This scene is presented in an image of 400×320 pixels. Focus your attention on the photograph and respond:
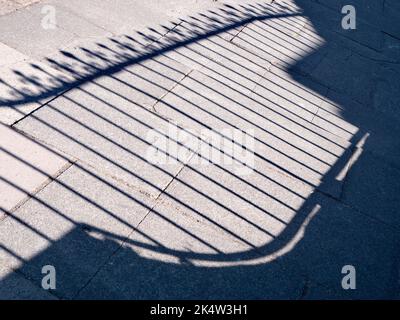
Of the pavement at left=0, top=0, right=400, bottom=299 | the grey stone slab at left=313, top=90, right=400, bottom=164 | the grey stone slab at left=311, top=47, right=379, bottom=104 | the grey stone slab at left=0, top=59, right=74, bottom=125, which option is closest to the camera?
the pavement at left=0, top=0, right=400, bottom=299

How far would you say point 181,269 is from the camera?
11.9 feet

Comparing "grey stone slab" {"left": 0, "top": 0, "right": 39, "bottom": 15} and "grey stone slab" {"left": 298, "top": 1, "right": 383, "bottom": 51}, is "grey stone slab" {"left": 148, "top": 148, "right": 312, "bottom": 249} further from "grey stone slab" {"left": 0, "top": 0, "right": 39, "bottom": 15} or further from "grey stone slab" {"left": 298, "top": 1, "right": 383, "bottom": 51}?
"grey stone slab" {"left": 298, "top": 1, "right": 383, "bottom": 51}

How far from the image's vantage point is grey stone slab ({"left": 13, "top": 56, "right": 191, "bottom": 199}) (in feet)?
14.2

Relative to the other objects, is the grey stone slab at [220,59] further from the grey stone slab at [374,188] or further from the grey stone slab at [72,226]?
the grey stone slab at [72,226]

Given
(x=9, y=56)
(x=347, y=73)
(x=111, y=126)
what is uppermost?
(x=9, y=56)

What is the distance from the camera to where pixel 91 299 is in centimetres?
323

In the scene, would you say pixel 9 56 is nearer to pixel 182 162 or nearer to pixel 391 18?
pixel 182 162

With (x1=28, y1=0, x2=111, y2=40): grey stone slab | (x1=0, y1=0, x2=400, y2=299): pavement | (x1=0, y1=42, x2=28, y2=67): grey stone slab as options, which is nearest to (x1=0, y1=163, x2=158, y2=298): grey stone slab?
(x1=0, y1=0, x2=400, y2=299): pavement

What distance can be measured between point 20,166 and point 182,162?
5.82ft

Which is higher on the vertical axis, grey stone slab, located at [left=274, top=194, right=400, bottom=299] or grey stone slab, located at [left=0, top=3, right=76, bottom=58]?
grey stone slab, located at [left=0, top=3, right=76, bottom=58]

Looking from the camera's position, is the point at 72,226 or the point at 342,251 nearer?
the point at 72,226

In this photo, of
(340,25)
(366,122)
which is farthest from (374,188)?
(340,25)
